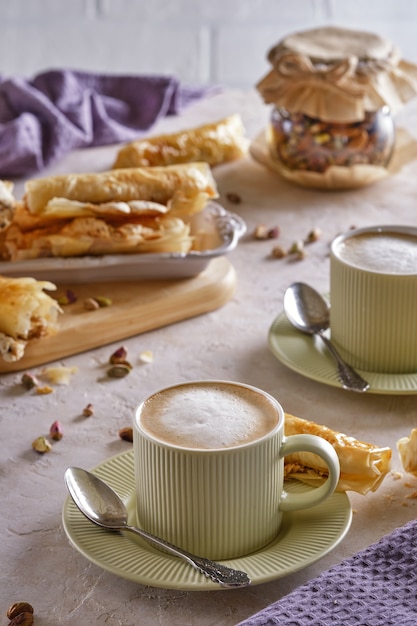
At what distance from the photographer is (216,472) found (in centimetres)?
74

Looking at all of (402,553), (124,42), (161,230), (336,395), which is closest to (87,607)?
(402,553)

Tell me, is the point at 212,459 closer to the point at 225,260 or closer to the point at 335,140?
the point at 225,260

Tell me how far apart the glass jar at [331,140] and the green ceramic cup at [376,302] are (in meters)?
0.52

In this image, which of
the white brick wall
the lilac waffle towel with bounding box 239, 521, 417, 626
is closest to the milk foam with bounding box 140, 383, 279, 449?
the lilac waffle towel with bounding box 239, 521, 417, 626

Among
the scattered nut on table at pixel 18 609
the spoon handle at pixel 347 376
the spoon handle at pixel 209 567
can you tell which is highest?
the spoon handle at pixel 209 567

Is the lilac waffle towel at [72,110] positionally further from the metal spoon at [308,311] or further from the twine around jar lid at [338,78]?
the metal spoon at [308,311]

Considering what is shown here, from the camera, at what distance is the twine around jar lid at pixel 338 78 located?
154 cm

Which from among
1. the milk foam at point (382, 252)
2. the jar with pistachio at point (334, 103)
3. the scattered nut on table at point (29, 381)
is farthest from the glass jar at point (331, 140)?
the scattered nut on table at point (29, 381)

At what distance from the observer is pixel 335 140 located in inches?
63.5

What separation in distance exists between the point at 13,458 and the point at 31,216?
1.59 feet

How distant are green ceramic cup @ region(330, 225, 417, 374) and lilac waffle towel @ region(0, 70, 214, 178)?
82 centimetres

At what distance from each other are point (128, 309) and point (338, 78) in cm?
56

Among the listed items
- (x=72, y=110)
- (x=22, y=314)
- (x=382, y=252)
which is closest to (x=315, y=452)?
(x=382, y=252)

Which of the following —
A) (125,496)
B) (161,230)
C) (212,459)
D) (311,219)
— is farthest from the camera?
(311,219)
